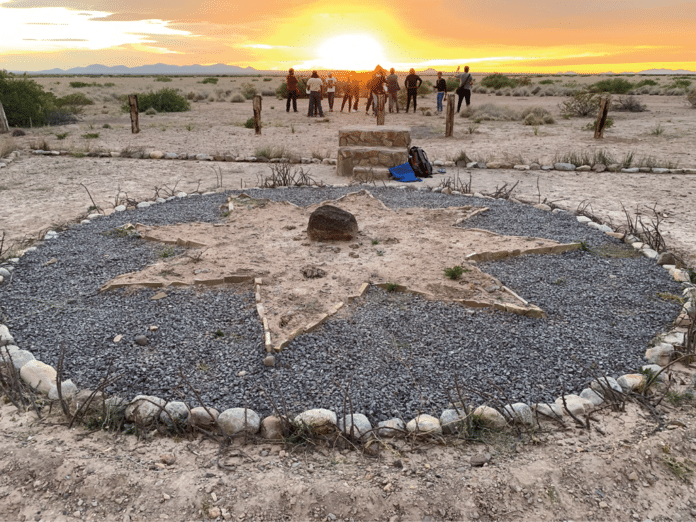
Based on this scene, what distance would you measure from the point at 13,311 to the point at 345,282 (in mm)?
3111

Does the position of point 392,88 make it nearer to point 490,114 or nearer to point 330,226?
point 490,114

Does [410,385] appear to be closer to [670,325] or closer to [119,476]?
[119,476]

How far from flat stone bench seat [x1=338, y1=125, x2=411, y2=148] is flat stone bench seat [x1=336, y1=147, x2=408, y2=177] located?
0.18 m

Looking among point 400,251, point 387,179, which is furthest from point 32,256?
point 387,179

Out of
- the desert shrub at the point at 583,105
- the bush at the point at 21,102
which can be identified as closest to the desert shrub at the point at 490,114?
the desert shrub at the point at 583,105

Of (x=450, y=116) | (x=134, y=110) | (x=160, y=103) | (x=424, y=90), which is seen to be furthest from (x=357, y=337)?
(x=424, y=90)

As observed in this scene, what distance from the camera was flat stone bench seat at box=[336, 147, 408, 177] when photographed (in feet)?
32.5

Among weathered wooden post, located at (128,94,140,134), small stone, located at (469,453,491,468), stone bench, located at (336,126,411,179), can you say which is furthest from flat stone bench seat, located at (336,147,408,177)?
weathered wooden post, located at (128,94,140,134)

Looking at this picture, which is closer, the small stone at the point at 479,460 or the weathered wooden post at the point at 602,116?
the small stone at the point at 479,460

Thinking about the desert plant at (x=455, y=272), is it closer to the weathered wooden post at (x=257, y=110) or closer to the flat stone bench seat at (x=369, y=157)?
the flat stone bench seat at (x=369, y=157)

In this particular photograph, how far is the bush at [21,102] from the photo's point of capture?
53.2 ft

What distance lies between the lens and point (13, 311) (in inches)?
182

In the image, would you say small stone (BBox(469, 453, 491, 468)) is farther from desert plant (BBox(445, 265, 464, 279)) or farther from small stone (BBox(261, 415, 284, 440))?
desert plant (BBox(445, 265, 464, 279))

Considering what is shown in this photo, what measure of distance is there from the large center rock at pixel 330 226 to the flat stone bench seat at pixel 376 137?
4.53 m
